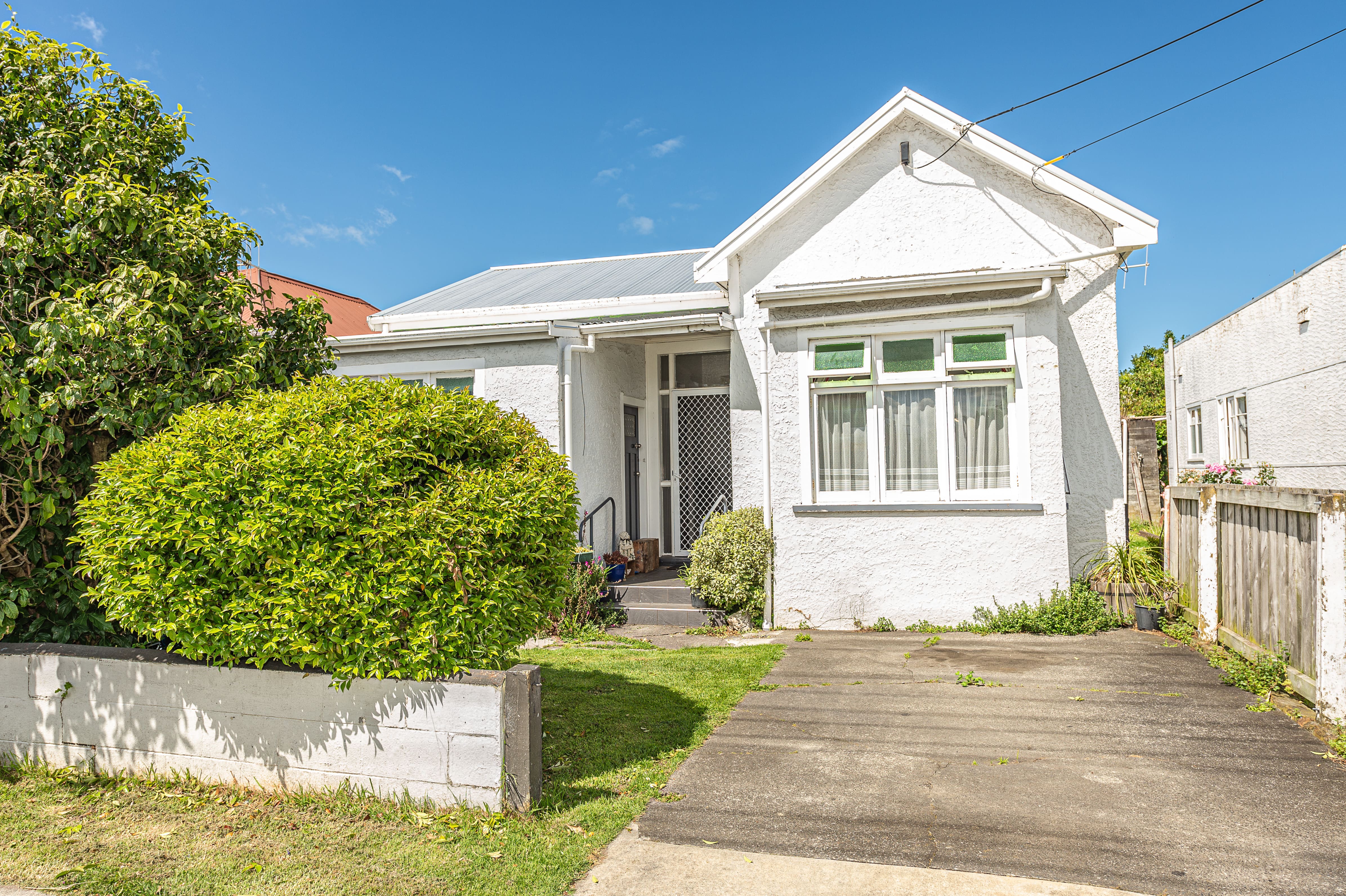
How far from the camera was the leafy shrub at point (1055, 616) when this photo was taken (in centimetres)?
825

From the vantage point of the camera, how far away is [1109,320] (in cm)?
896

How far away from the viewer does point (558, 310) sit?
1211cm

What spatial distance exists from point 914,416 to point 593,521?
436 centimetres

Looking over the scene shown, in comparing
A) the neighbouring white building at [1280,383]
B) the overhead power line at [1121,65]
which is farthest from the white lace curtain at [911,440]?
the neighbouring white building at [1280,383]

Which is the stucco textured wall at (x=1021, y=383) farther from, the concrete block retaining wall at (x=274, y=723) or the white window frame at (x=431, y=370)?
the concrete block retaining wall at (x=274, y=723)

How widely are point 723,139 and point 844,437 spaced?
9.96 metres

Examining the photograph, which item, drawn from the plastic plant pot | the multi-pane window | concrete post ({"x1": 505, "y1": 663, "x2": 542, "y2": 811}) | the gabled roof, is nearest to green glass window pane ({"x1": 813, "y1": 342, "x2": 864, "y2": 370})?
the multi-pane window

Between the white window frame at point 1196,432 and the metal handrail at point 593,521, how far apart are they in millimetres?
14252

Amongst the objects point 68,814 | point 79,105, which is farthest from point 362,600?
point 79,105

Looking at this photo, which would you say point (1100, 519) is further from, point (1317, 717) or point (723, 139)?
point (723, 139)

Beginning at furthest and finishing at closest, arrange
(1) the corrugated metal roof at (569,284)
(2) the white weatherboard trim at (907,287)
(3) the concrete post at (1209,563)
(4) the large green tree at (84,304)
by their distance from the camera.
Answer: (1) the corrugated metal roof at (569,284) → (2) the white weatherboard trim at (907,287) → (3) the concrete post at (1209,563) → (4) the large green tree at (84,304)

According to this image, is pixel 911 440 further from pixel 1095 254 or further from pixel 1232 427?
pixel 1232 427

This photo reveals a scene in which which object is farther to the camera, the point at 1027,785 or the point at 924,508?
the point at 924,508

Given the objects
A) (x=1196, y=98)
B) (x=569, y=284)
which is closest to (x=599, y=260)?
(x=569, y=284)
